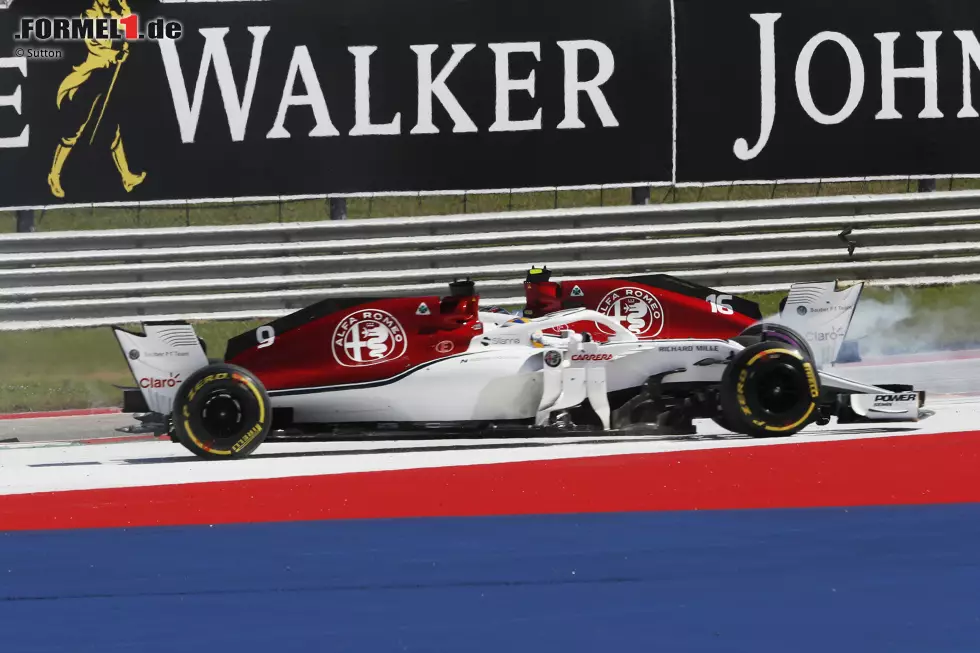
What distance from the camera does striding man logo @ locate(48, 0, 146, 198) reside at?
11352mm

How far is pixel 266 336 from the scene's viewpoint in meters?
7.80

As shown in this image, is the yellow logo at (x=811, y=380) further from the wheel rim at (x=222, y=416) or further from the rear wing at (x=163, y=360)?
the rear wing at (x=163, y=360)

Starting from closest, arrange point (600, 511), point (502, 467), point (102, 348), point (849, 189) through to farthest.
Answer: point (600, 511) → point (502, 467) → point (102, 348) → point (849, 189)

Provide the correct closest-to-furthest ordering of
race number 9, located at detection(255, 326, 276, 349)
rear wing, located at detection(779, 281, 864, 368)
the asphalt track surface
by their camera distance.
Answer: the asphalt track surface
race number 9, located at detection(255, 326, 276, 349)
rear wing, located at detection(779, 281, 864, 368)

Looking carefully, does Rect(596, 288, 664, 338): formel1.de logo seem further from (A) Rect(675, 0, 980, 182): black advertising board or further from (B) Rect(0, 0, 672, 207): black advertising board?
(A) Rect(675, 0, 980, 182): black advertising board

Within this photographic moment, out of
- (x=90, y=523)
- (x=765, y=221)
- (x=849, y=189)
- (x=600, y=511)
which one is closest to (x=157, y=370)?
(x=90, y=523)

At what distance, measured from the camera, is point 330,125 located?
11.5m

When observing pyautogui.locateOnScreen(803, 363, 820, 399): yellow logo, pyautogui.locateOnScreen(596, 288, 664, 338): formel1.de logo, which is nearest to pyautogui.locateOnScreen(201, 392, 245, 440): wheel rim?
pyautogui.locateOnScreen(596, 288, 664, 338): formel1.de logo

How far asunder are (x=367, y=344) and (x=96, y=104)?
489 cm

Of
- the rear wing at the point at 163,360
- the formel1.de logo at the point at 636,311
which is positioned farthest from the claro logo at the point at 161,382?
the formel1.de logo at the point at 636,311

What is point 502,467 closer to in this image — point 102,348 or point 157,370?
point 157,370

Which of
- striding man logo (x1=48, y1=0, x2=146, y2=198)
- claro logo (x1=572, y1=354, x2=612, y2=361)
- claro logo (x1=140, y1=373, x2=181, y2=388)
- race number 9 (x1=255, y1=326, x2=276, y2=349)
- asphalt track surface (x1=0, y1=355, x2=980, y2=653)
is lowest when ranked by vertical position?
asphalt track surface (x1=0, y1=355, x2=980, y2=653)

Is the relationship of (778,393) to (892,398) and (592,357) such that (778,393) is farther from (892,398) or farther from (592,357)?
(592,357)

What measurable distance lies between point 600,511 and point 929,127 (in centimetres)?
690
